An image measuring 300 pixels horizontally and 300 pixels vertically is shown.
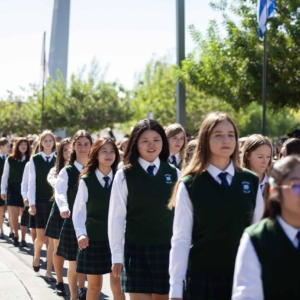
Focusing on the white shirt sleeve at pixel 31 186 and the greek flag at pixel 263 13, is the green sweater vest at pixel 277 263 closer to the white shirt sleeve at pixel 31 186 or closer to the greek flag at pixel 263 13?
the white shirt sleeve at pixel 31 186

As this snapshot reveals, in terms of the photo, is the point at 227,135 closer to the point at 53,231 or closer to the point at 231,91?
the point at 53,231

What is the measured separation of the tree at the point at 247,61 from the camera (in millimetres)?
15648

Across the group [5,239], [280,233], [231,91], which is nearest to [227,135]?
[280,233]

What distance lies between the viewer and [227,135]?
4098 mm

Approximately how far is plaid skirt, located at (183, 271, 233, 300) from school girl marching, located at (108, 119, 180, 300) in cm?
119

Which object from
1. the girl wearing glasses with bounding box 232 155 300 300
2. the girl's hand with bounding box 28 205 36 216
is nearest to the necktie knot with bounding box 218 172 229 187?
the girl wearing glasses with bounding box 232 155 300 300

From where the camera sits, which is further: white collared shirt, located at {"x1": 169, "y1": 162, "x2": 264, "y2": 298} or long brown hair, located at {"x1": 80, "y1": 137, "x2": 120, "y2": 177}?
long brown hair, located at {"x1": 80, "y1": 137, "x2": 120, "y2": 177}

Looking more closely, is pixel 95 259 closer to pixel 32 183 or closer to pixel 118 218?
pixel 118 218

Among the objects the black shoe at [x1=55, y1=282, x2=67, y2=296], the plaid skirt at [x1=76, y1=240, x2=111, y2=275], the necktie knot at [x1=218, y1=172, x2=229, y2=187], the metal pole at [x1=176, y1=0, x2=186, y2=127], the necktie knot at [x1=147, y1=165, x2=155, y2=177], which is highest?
the metal pole at [x1=176, y1=0, x2=186, y2=127]

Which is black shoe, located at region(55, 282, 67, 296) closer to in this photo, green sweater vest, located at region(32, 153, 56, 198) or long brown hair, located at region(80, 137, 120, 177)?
long brown hair, located at region(80, 137, 120, 177)

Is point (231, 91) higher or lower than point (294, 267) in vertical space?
higher

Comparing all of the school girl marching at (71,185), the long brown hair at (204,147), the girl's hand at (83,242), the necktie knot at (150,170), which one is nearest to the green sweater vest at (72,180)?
the school girl marching at (71,185)

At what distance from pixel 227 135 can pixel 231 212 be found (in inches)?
19.0

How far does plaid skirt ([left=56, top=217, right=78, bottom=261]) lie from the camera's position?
7699 mm
